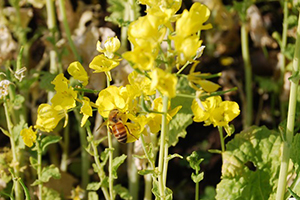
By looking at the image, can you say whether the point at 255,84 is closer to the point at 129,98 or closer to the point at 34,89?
the point at 34,89

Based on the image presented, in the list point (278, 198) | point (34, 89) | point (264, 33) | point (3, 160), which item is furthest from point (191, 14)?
point (264, 33)

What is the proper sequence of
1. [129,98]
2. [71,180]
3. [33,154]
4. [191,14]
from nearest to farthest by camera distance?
[191,14] < [129,98] < [33,154] < [71,180]

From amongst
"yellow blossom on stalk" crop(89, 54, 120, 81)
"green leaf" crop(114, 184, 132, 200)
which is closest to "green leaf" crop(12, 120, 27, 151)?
"green leaf" crop(114, 184, 132, 200)

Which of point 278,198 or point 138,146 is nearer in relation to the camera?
point 278,198

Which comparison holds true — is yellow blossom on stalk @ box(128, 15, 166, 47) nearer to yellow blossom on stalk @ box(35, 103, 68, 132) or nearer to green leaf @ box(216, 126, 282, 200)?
yellow blossom on stalk @ box(35, 103, 68, 132)

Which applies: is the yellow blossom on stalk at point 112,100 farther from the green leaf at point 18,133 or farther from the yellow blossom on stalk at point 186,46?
the green leaf at point 18,133

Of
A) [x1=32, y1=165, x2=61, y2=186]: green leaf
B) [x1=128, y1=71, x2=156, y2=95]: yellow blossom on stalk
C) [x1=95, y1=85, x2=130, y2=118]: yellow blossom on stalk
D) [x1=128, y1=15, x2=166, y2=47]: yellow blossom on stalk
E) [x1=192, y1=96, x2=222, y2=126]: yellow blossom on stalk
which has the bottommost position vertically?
[x1=32, y1=165, x2=61, y2=186]: green leaf

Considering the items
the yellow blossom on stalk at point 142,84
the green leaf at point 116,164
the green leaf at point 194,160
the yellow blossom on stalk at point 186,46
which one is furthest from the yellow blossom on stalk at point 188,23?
the green leaf at point 116,164
